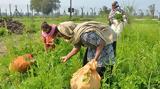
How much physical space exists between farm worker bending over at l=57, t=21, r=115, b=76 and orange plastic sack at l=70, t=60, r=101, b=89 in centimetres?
15

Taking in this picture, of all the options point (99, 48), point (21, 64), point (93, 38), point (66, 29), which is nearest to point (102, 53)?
point (99, 48)

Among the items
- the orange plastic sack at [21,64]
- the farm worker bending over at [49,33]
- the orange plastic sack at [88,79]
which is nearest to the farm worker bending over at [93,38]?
the orange plastic sack at [88,79]

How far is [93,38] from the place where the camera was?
4820 millimetres

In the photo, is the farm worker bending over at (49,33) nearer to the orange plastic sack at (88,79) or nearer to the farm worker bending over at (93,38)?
the farm worker bending over at (93,38)

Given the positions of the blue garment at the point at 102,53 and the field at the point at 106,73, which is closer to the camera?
the field at the point at 106,73

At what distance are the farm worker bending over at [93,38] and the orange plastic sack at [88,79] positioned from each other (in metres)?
0.15

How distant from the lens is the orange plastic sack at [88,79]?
4.81 m

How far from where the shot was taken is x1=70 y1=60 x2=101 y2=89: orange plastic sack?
481 centimetres

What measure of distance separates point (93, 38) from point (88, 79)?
498mm

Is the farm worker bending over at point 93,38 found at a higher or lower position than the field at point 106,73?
higher

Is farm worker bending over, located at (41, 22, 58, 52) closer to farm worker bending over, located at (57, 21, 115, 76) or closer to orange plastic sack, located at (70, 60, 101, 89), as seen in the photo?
farm worker bending over, located at (57, 21, 115, 76)

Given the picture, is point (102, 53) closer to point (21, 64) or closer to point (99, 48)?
point (99, 48)

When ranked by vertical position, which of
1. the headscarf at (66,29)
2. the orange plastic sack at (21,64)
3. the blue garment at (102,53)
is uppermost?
the headscarf at (66,29)

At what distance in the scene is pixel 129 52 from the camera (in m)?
5.89
